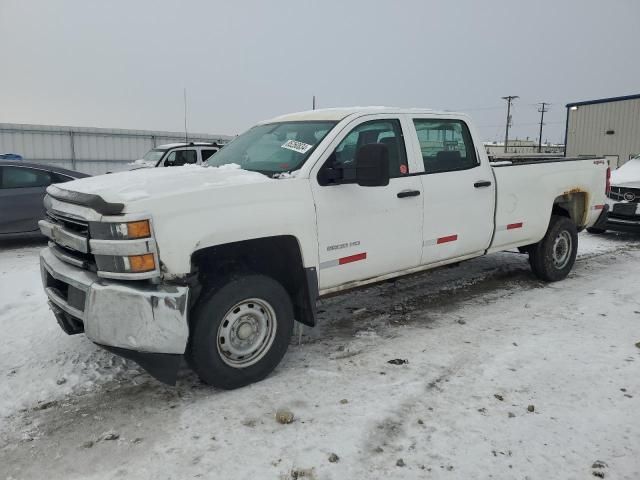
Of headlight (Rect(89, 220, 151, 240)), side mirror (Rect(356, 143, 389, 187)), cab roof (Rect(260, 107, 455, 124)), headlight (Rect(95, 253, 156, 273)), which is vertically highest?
cab roof (Rect(260, 107, 455, 124))

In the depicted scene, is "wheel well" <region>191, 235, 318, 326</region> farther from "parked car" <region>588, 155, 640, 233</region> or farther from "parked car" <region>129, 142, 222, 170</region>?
"parked car" <region>129, 142, 222, 170</region>

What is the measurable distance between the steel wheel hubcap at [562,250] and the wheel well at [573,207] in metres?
0.29

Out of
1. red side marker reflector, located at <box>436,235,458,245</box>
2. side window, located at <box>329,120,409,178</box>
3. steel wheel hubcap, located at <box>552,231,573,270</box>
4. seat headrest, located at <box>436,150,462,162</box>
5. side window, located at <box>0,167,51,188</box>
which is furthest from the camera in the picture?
side window, located at <box>0,167,51,188</box>

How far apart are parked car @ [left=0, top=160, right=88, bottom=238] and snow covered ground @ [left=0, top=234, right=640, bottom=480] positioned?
3507mm

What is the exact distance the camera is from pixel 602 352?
4168 millimetres

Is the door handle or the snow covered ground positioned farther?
the door handle

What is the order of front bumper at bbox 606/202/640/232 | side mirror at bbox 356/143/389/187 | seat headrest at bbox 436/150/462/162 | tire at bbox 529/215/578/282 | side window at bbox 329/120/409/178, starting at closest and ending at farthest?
side mirror at bbox 356/143/389/187 → side window at bbox 329/120/409/178 → seat headrest at bbox 436/150/462/162 → tire at bbox 529/215/578/282 → front bumper at bbox 606/202/640/232

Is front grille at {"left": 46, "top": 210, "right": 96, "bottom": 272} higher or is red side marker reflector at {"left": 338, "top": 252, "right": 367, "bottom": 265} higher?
front grille at {"left": 46, "top": 210, "right": 96, "bottom": 272}

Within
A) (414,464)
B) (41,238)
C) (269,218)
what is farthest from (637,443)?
(41,238)

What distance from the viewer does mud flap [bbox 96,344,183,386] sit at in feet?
10.6

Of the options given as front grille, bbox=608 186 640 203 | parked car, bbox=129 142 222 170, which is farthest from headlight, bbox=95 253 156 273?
parked car, bbox=129 142 222 170

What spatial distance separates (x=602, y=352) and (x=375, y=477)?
2.52 metres

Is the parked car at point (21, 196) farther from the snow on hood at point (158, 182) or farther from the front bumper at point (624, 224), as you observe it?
the front bumper at point (624, 224)

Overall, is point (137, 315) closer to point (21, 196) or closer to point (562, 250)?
point (562, 250)
